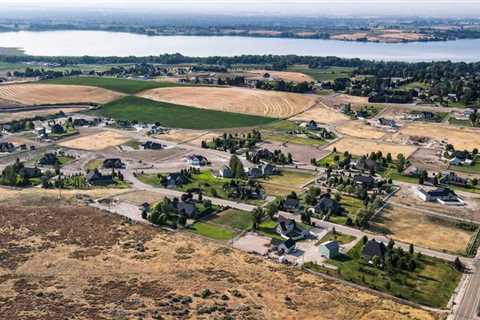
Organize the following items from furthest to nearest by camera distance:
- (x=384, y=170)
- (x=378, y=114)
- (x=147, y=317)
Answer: (x=378, y=114), (x=384, y=170), (x=147, y=317)

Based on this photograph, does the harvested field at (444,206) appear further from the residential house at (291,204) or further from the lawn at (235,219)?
the lawn at (235,219)

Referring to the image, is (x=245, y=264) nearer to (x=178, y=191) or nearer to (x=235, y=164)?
(x=178, y=191)

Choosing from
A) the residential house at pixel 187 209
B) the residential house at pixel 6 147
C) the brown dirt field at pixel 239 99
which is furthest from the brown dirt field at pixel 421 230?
the residential house at pixel 6 147

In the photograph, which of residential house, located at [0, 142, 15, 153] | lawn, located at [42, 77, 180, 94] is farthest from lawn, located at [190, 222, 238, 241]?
lawn, located at [42, 77, 180, 94]

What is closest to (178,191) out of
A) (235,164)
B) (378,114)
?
(235,164)

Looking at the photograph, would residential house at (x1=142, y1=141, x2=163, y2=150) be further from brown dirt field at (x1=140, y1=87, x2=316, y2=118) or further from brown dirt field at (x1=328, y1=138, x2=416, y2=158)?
brown dirt field at (x1=140, y1=87, x2=316, y2=118)
